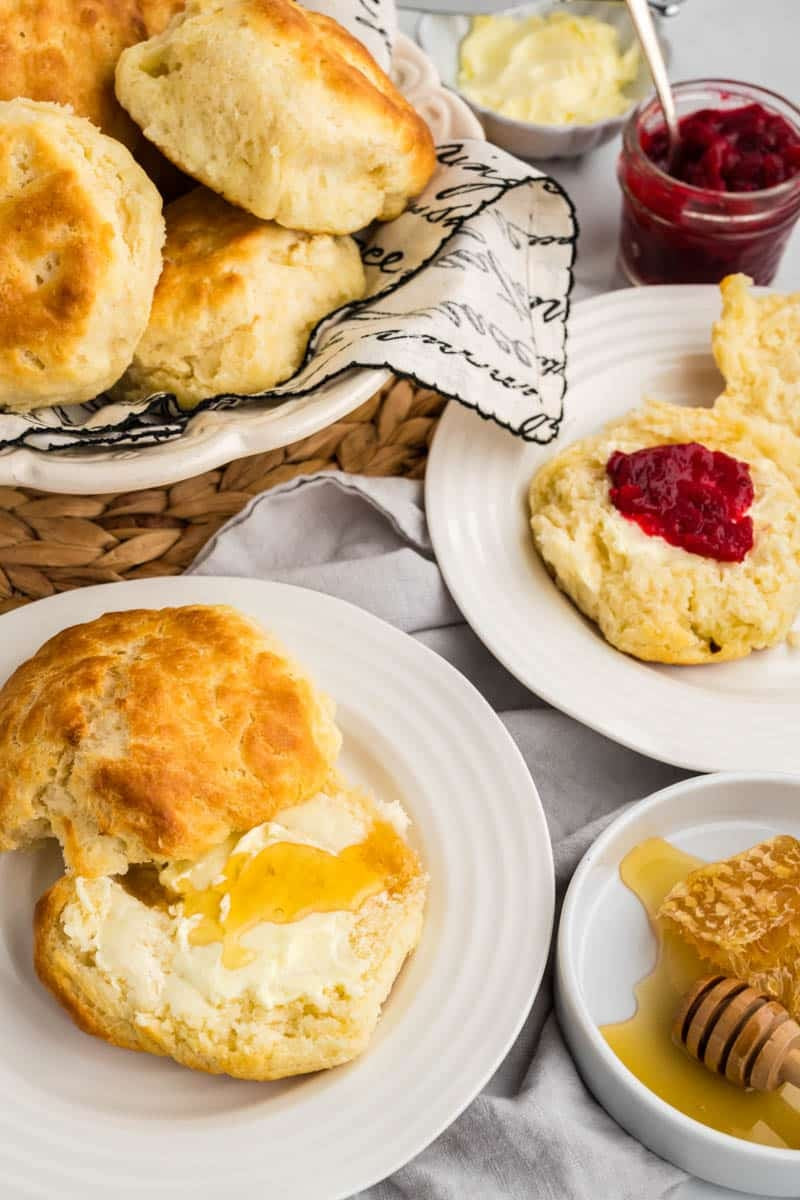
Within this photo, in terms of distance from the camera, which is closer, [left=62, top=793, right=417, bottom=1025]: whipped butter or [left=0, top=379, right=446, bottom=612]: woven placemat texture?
[left=62, top=793, right=417, bottom=1025]: whipped butter

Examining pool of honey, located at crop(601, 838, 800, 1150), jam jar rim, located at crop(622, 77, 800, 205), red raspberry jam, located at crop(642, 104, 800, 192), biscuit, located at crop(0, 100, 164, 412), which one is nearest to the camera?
pool of honey, located at crop(601, 838, 800, 1150)

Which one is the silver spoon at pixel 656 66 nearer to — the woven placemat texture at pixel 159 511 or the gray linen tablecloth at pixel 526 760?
the woven placemat texture at pixel 159 511

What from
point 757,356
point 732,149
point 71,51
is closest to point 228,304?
point 71,51

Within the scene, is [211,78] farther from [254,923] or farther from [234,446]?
[254,923]

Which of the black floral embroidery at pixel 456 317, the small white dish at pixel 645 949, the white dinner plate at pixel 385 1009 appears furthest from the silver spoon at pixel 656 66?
the small white dish at pixel 645 949

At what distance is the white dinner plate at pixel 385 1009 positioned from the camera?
1.87 m

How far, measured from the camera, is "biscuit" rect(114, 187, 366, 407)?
2.42 meters

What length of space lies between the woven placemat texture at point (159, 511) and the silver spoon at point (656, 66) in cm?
99

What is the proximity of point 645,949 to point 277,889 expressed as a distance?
2.17 ft

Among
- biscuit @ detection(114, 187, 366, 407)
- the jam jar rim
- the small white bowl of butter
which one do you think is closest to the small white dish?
biscuit @ detection(114, 187, 366, 407)

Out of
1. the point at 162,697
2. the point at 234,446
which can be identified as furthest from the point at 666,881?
the point at 234,446

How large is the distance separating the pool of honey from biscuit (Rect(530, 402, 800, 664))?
53 centimetres

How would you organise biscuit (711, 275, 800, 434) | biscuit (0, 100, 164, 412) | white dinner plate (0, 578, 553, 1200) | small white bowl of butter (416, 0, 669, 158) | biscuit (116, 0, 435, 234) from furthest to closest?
small white bowl of butter (416, 0, 669, 158), biscuit (711, 275, 800, 434), biscuit (116, 0, 435, 234), biscuit (0, 100, 164, 412), white dinner plate (0, 578, 553, 1200)

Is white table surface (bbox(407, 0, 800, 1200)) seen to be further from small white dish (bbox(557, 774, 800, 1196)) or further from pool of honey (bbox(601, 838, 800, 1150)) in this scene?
pool of honey (bbox(601, 838, 800, 1150))
